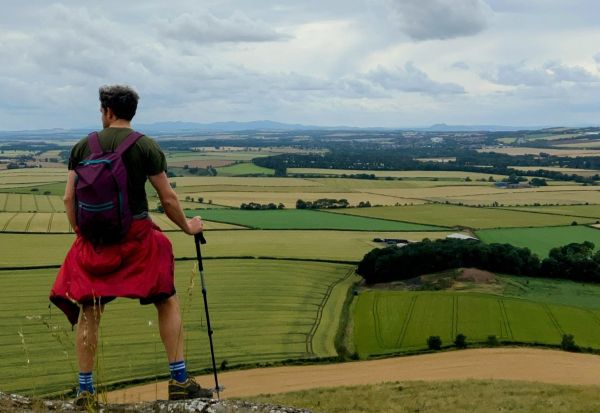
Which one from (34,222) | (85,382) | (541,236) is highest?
(85,382)

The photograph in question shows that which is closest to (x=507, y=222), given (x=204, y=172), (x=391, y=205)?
(x=391, y=205)

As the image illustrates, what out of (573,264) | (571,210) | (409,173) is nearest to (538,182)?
(409,173)

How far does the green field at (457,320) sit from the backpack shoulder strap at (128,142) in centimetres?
2720

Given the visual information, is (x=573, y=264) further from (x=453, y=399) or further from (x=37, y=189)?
(x=37, y=189)

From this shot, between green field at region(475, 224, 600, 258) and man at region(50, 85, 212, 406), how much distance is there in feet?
173

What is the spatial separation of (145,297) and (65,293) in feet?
2.41

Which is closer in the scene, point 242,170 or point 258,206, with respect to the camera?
point 258,206

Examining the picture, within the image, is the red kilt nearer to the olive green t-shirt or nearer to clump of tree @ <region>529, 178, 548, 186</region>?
the olive green t-shirt

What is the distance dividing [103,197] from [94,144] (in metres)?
0.60

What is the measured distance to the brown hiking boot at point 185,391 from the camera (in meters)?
5.75

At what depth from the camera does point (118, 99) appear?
5.64 metres

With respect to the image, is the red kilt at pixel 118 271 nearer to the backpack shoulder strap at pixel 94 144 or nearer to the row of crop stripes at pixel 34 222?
the backpack shoulder strap at pixel 94 144

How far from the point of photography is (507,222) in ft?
232

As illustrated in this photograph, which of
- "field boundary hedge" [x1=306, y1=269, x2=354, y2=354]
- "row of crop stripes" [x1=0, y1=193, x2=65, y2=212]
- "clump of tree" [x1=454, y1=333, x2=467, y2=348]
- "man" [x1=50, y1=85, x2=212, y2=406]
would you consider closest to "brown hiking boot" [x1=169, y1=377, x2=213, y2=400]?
"man" [x1=50, y1=85, x2=212, y2=406]
